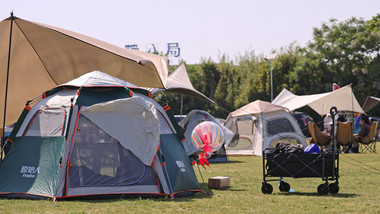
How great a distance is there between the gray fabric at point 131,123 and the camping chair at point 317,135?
1162 centimetres

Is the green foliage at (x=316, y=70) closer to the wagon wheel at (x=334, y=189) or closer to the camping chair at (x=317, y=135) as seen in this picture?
the camping chair at (x=317, y=135)

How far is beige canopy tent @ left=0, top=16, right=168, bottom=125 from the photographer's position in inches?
472

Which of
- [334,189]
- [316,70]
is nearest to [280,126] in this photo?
[334,189]

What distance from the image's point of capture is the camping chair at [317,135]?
20.0 m

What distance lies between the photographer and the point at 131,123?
30.2ft

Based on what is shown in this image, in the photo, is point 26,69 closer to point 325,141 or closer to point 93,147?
point 93,147

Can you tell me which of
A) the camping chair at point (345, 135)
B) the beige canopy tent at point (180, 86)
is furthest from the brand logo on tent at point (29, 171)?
the camping chair at point (345, 135)

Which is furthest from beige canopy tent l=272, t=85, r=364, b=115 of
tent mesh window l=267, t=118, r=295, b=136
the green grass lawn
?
the green grass lawn

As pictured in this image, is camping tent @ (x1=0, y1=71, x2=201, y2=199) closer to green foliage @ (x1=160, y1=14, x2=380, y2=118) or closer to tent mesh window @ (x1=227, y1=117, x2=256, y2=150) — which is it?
tent mesh window @ (x1=227, y1=117, x2=256, y2=150)

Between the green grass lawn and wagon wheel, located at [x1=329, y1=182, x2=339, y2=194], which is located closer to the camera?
the green grass lawn

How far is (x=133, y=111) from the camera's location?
9234mm

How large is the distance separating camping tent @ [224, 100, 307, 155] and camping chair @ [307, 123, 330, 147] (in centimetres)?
38

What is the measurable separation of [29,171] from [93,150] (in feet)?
3.52

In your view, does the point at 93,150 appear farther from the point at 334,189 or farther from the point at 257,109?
the point at 257,109
